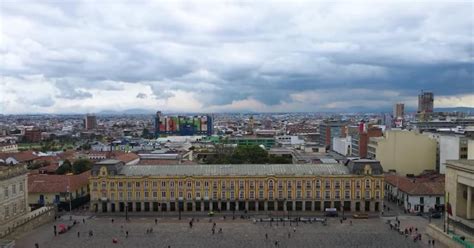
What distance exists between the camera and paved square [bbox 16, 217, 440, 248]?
58.8 m

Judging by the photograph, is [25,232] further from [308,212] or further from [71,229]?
[308,212]

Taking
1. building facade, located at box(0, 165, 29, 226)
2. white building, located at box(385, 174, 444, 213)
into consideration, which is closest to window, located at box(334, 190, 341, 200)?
white building, located at box(385, 174, 444, 213)

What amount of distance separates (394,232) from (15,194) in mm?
52653

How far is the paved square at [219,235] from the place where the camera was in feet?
193

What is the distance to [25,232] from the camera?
2559 inches

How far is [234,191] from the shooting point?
79562 millimetres

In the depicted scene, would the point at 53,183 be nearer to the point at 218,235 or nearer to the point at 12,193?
the point at 12,193

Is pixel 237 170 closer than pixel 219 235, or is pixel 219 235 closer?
pixel 219 235

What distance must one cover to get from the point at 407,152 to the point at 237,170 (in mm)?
44521

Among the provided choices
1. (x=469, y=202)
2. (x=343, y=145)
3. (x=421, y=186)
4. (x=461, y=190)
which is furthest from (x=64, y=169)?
(x=343, y=145)

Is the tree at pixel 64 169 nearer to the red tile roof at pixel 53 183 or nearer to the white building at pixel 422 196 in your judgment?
the red tile roof at pixel 53 183

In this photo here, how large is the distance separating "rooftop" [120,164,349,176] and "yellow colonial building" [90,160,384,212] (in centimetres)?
50

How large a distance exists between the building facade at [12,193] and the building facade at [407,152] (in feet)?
240

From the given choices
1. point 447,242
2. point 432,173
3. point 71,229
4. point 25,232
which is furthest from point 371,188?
point 25,232
